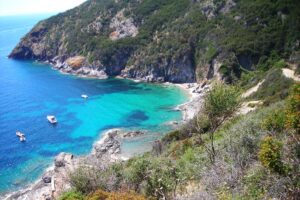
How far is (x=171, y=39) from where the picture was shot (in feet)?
351

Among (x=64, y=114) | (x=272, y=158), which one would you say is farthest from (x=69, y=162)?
(x=272, y=158)

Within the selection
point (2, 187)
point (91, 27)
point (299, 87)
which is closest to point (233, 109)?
point (299, 87)

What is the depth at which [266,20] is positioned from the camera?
92562 mm

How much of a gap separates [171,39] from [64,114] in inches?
1616

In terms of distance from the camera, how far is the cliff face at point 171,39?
89812 mm

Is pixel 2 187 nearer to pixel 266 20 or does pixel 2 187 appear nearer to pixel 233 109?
pixel 233 109

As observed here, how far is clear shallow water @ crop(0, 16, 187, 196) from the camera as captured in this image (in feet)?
193

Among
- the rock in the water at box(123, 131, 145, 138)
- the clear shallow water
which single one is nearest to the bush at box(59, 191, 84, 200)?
the clear shallow water

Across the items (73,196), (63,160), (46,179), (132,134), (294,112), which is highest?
(294,112)

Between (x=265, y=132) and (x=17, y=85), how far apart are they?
324 feet

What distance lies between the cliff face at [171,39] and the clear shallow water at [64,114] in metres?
8.41

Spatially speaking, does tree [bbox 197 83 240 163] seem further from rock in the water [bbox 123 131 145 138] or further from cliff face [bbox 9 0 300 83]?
cliff face [bbox 9 0 300 83]

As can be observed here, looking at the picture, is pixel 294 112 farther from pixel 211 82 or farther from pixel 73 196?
pixel 211 82

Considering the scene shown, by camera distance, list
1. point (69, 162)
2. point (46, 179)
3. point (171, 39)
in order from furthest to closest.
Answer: point (171, 39) < point (69, 162) < point (46, 179)
